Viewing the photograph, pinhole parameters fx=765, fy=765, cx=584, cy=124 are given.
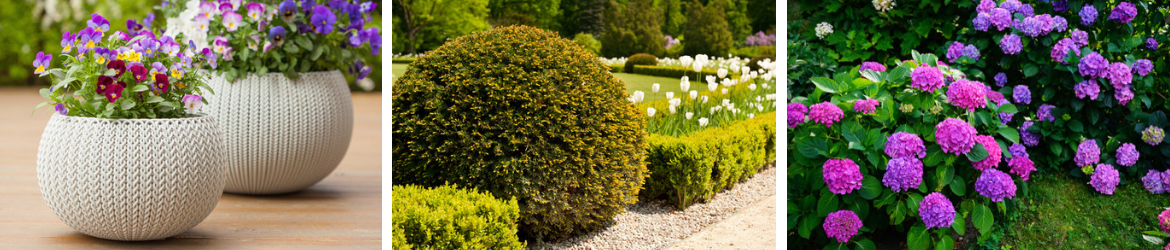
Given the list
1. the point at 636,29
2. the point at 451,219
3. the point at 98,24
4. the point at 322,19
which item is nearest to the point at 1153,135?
the point at 636,29

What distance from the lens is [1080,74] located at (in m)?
3.03

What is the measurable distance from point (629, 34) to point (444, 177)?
72cm

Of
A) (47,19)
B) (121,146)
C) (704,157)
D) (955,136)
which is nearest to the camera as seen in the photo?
(121,146)

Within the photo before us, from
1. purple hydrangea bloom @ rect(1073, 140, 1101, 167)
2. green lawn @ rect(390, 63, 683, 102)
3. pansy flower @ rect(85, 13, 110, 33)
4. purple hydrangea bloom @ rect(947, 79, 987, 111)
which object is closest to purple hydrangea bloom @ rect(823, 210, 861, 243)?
purple hydrangea bloom @ rect(947, 79, 987, 111)

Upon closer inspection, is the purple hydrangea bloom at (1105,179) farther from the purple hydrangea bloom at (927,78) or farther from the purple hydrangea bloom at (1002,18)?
the purple hydrangea bloom at (927,78)

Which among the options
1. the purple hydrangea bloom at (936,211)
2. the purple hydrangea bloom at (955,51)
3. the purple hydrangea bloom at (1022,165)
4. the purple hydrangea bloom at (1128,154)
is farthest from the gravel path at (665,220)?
the purple hydrangea bloom at (1128,154)

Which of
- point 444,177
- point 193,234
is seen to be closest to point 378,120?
point 193,234

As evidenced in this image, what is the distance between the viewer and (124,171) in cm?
232

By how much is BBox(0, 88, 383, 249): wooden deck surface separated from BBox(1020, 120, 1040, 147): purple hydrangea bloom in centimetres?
261

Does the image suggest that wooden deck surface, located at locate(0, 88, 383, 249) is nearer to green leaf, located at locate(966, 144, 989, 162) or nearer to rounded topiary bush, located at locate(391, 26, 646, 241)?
rounded topiary bush, located at locate(391, 26, 646, 241)

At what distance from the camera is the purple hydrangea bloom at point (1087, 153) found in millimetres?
3082

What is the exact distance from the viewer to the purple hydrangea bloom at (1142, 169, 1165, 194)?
3.10 metres

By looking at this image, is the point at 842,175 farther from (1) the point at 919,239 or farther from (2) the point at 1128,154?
(2) the point at 1128,154

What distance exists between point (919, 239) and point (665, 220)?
34.0 inches
